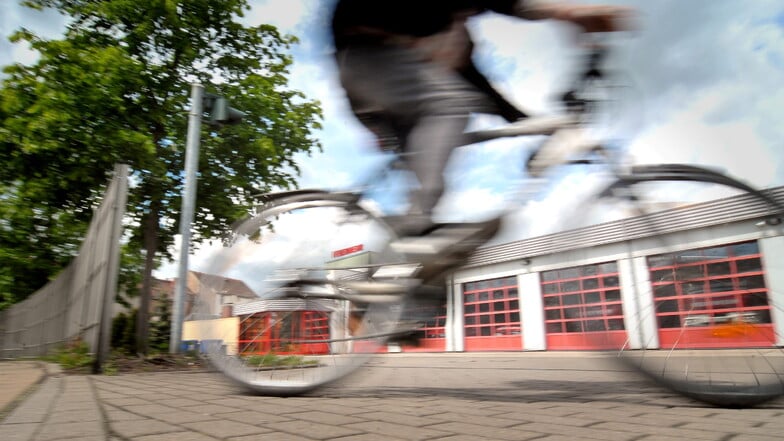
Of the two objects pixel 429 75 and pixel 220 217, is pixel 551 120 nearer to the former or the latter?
pixel 429 75

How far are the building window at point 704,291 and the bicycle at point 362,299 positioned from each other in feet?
0.09

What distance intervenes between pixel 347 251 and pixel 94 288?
13.7 ft

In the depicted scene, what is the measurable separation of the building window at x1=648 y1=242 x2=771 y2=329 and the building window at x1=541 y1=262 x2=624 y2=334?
261 mm

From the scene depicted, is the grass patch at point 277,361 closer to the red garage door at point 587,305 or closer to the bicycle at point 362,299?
the bicycle at point 362,299

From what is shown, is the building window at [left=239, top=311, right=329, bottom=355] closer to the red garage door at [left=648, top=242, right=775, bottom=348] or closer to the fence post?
the red garage door at [left=648, top=242, right=775, bottom=348]

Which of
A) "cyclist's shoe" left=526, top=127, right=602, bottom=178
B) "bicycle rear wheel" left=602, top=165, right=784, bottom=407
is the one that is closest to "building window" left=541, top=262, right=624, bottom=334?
"bicycle rear wheel" left=602, top=165, right=784, bottom=407

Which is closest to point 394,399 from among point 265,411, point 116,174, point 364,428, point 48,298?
point 265,411

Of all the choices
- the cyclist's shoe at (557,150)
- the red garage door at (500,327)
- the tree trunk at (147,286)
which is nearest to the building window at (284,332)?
the cyclist's shoe at (557,150)

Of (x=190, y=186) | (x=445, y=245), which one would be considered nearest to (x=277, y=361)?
(x=445, y=245)

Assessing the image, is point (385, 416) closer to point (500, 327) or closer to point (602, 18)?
point (602, 18)

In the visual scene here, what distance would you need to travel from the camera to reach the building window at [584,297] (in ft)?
8.16

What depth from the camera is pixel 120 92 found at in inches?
400

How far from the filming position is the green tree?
9.98 m

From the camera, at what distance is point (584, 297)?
8.64 ft
